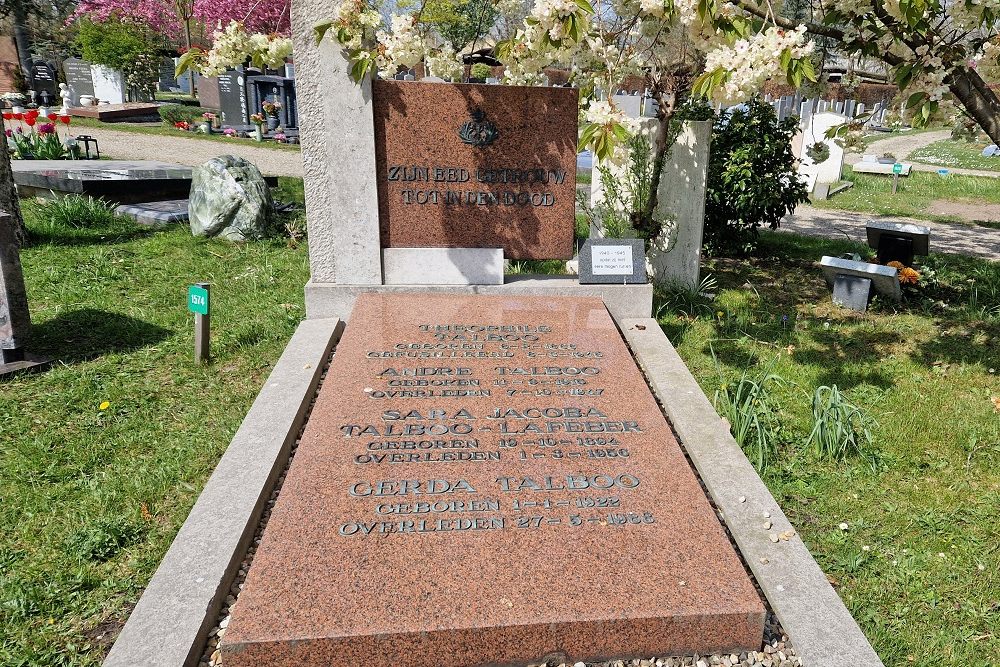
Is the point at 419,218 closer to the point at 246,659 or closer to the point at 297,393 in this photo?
the point at 297,393

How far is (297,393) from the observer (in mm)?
3555

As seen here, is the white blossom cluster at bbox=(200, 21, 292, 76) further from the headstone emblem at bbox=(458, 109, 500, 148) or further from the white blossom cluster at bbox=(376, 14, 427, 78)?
the headstone emblem at bbox=(458, 109, 500, 148)

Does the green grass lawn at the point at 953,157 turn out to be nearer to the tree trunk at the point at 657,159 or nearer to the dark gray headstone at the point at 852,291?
the dark gray headstone at the point at 852,291

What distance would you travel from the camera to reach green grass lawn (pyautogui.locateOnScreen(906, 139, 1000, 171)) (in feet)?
56.1

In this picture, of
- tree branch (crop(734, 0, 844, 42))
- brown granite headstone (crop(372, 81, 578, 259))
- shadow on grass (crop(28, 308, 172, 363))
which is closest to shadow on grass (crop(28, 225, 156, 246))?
shadow on grass (crop(28, 308, 172, 363))

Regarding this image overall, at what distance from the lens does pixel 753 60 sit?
2990 mm

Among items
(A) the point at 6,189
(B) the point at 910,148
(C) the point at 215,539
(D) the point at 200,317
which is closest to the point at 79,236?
(A) the point at 6,189

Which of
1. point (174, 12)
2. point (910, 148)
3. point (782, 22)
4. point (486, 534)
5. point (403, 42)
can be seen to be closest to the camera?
point (486, 534)

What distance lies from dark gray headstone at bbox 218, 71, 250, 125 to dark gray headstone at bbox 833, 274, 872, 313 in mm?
16063

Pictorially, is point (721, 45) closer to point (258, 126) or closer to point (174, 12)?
point (258, 126)

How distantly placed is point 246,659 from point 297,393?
5.62ft

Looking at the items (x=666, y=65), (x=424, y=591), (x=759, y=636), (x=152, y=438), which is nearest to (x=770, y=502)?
(x=759, y=636)

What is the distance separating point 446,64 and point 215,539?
3.15m

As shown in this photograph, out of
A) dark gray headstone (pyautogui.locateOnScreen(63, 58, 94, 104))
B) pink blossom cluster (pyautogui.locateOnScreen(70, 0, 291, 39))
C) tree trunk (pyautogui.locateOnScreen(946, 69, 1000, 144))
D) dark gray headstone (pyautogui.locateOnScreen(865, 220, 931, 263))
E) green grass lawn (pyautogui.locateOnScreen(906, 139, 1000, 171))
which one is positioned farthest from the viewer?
pink blossom cluster (pyautogui.locateOnScreen(70, 0, 291, 39))
